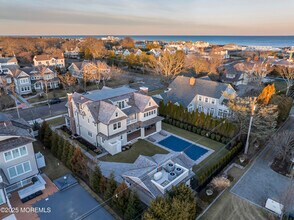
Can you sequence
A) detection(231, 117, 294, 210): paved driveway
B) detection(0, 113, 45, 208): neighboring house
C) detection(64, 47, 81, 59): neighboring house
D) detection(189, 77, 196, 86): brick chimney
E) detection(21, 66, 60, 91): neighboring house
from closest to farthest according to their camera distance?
detection(0, 113, 45, 208): neighboring house → detection(231, 117, 294, 210): paved driveway → detection(189, 77, 196, 86): brick chimney → detection(21, 66, 60, 91): neighboring house → detection(64, 47, 81, 59): neighboring house

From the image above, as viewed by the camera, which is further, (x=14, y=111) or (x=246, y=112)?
(x=14, y=111)

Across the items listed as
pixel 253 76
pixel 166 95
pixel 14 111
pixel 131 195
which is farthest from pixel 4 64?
pixel 253 76

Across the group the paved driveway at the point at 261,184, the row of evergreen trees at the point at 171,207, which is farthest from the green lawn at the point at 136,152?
the row of evergreen trees at the point at 171,207

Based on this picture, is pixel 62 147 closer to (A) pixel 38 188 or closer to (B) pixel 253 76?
(A) pixel 38 188

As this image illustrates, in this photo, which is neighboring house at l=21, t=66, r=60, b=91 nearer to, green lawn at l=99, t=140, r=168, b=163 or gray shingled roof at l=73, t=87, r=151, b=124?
gray shingled roof at l=73, t=87, r=151, b=124

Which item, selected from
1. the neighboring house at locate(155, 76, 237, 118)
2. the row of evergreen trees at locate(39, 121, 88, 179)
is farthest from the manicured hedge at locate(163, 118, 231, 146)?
the row of evergreen trees at locate(39, 121, 88, 179)
